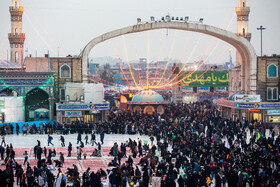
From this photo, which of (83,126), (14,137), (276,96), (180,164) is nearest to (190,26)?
(276,96)

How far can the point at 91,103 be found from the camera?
36.6 meters

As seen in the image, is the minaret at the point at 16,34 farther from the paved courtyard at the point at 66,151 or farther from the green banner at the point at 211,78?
the paved courtyard at the point at 66,151

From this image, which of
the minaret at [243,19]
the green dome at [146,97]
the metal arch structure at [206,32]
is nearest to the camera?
the metal arch structure at [206,32]

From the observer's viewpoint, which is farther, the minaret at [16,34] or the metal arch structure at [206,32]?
the minaret at [16,34]

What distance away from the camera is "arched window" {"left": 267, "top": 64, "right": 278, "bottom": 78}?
40406mm

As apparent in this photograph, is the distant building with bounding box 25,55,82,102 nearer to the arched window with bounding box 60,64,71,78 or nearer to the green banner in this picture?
the arched window with bounding box 60,64,71,78

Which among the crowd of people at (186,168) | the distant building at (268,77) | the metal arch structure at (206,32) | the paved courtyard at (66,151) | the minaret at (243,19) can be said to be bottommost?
the paved courtyard at (66,151)

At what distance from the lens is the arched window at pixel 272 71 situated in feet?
133

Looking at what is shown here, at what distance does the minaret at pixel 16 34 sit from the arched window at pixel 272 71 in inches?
1303

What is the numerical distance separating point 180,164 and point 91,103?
57.1 ft

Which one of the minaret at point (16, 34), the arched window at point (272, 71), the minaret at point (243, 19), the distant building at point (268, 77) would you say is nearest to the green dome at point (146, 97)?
the distant building at point (268, 77)

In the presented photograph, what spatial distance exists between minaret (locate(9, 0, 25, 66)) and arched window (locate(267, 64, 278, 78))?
3310cm

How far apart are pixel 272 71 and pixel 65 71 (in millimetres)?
17140

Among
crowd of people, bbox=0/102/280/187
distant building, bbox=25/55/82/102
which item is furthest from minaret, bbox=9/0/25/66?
crowd of people, bbox=0/102/280/187
